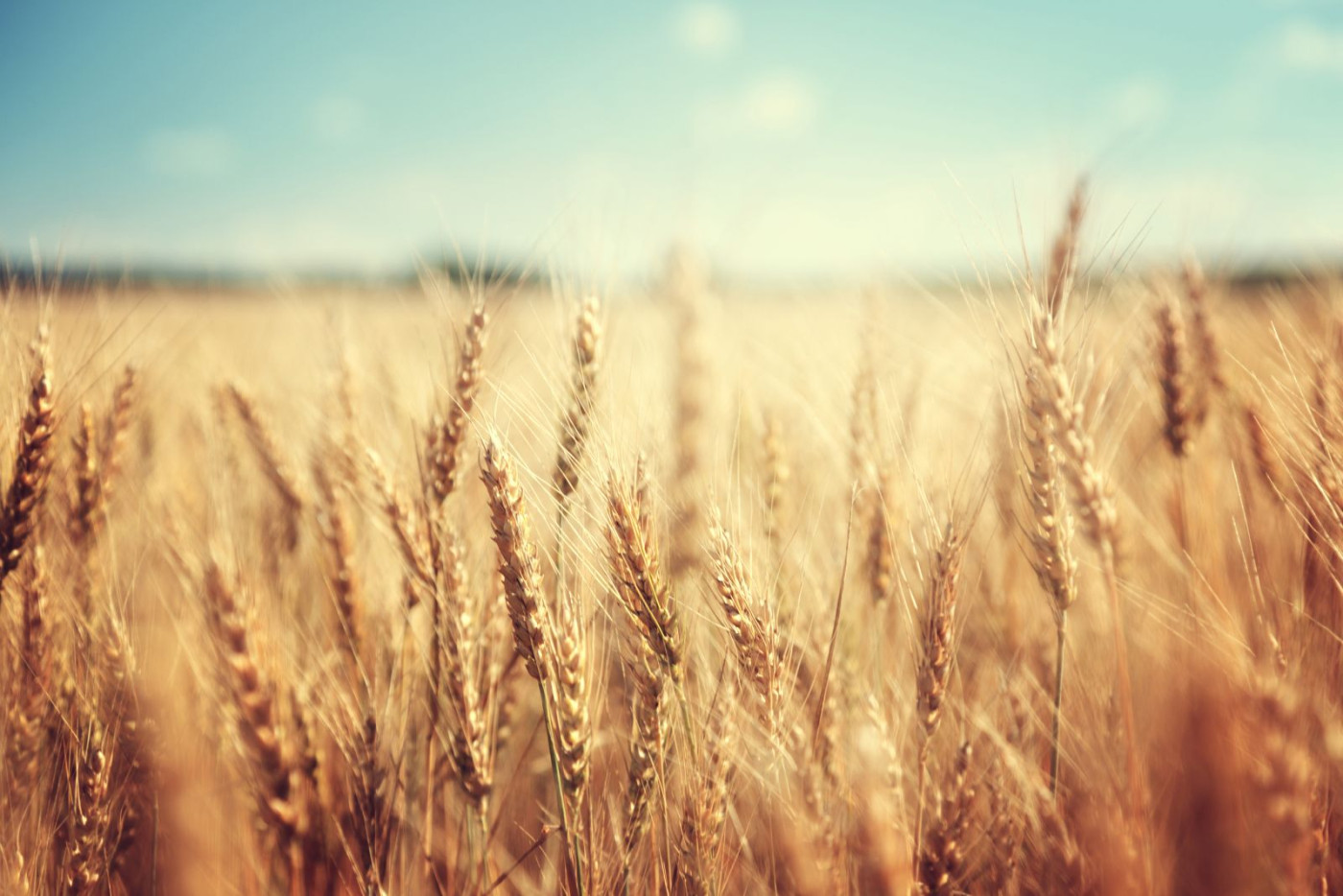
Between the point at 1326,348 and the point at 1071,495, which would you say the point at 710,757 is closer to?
the point at 1071,495

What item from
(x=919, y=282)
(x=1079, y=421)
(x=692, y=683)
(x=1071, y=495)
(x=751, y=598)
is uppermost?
(x=919, y=282)

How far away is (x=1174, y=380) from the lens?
179 cm

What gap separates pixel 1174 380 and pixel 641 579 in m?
A: 1.67

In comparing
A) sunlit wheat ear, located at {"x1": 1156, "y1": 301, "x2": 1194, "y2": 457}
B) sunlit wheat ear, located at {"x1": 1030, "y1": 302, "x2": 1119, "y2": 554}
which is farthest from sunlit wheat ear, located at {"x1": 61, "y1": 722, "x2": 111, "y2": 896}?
sunlit wheat ear, located at {"x1": 1156, "y1": 301, "x2": 1194, "y2": 457}

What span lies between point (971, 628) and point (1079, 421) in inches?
43.8

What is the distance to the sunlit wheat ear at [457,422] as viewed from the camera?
134 cm

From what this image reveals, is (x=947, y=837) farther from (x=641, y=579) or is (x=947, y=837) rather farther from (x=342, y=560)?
(x=342, y=560)

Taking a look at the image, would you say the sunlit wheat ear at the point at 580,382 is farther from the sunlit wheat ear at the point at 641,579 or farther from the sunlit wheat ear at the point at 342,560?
the sunlit wheat ear at the point at 342,560

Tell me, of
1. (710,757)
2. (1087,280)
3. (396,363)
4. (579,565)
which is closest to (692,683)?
(710,757)

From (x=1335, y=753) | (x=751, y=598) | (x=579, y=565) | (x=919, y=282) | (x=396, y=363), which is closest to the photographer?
(x=1335, y=753)

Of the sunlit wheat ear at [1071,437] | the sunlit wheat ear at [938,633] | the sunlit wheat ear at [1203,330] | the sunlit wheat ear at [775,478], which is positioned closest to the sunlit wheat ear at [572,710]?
the sunlit wheat ear at [938,633]

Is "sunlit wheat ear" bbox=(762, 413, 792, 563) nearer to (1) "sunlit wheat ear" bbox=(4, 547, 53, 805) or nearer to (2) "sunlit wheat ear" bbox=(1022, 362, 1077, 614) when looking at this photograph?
(2) "sunlit wheat ear" bbox=(1022, 362, 1077, 614)

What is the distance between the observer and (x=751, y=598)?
1.09 metres

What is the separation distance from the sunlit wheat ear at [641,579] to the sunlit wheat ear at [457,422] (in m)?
0.43
